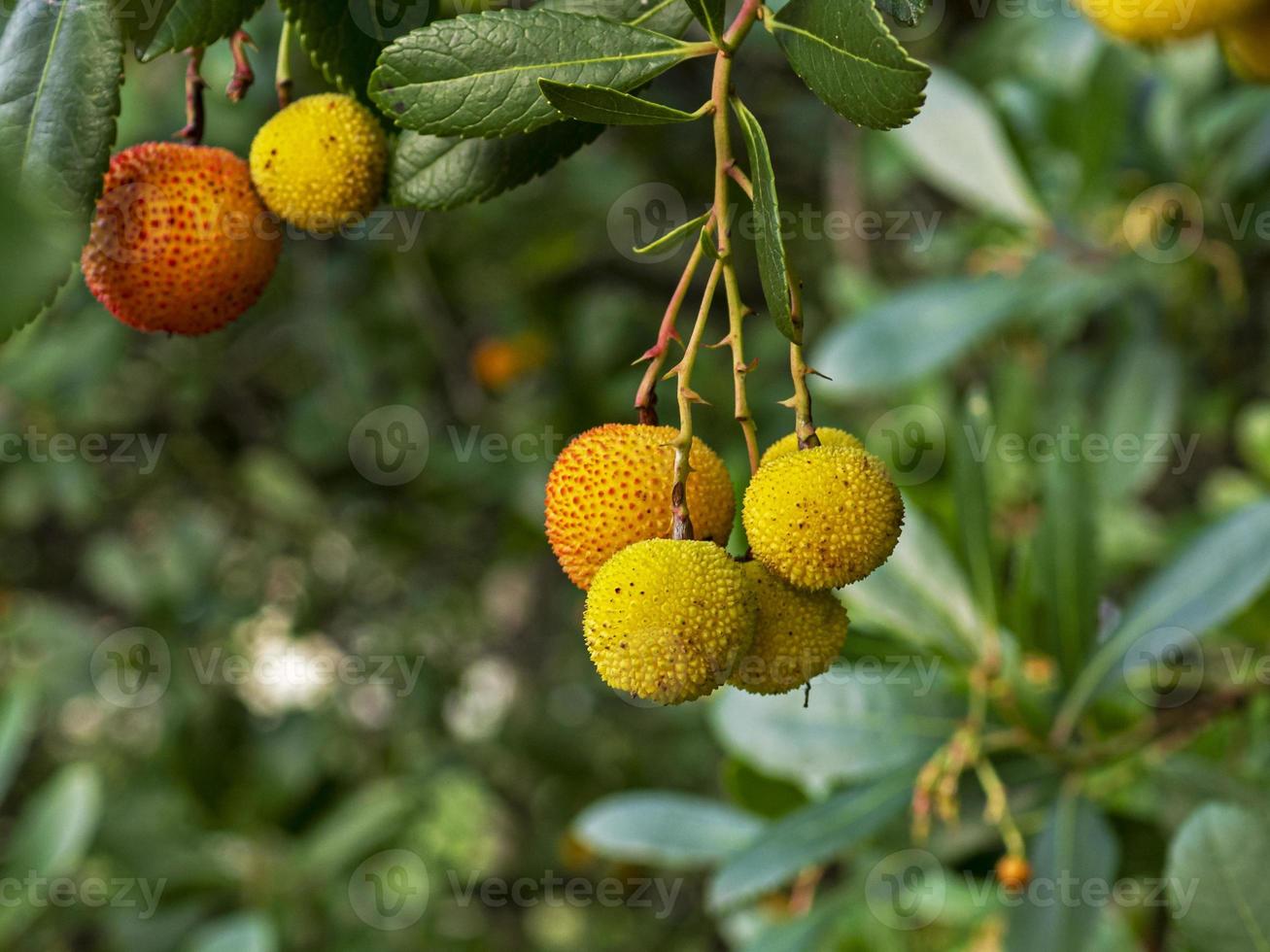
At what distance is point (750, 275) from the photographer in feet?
10.2

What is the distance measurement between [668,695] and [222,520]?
9.79 feet

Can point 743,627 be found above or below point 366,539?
above

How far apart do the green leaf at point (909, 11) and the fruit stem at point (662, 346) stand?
0.53 feet

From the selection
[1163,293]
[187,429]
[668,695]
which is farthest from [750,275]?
[668,695]

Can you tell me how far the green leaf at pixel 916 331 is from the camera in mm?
1963

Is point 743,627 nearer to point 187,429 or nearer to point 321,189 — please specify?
point 321,189

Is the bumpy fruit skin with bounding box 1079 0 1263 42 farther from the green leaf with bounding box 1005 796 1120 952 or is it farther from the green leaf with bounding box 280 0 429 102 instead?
the green leaf with bounding box 1005 796 1120 952

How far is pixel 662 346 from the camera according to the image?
83 cm

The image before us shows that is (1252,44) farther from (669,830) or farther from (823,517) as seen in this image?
(669,830)

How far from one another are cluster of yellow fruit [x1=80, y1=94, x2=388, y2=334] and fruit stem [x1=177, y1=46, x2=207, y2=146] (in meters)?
0.03

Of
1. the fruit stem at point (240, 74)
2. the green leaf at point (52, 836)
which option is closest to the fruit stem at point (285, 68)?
the fruit stem at point (240, 74)

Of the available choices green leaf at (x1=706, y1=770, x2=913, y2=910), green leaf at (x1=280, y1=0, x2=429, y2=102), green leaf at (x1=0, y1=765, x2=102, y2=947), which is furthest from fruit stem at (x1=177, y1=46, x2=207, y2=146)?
green leaf at (x1=0, y1=765, x2=102, y2=947)

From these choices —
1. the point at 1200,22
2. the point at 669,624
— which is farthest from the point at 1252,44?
the point at 669,624

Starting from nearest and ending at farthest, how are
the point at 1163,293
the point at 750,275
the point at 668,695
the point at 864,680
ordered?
1. the point at 668,695
2. the point at 864,680
3. the point at 1163,293
4. the point at 750,275
